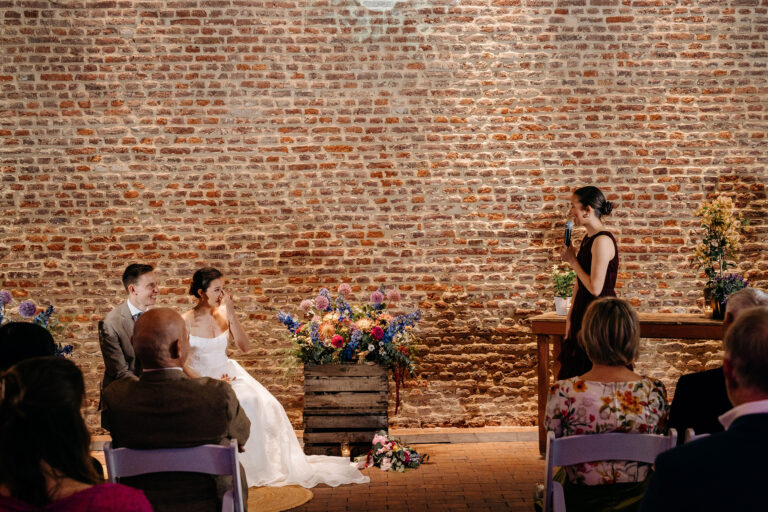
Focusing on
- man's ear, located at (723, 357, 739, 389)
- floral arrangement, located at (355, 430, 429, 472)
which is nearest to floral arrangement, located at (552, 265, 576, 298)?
floral arrangement, located at (355, 430, 429, 472)

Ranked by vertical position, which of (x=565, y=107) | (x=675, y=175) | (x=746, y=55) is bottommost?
(x=675, y=175)

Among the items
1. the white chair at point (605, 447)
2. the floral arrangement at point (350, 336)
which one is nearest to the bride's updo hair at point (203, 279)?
the floral arrangement at point (350, 336)

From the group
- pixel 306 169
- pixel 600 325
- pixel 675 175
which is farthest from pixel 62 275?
pixel 675 175

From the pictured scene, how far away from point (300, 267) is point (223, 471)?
3600 millimetres

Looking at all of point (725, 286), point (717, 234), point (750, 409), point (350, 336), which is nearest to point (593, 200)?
point (725, 286)

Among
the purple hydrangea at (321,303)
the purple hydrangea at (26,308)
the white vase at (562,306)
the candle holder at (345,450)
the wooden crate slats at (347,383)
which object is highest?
the purple hydrangea at (26,308)

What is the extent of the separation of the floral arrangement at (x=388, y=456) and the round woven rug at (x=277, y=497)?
57 centimetres

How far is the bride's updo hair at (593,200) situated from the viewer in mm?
4602

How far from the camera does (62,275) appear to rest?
579 cm

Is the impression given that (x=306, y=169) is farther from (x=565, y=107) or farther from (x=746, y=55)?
(x=746, y=55)

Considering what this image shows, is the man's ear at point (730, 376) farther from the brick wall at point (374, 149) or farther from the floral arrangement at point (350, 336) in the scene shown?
the brick wall at point (374, 149)

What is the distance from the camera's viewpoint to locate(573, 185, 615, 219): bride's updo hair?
15.1ft

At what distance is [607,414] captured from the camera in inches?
101

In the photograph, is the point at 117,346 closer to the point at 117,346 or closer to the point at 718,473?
the point at 117,346
